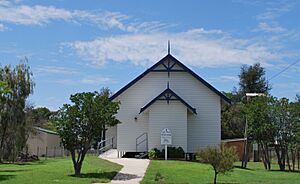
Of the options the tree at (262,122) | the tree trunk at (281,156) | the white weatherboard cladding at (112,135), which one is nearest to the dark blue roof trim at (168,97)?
the tree at (262,122)

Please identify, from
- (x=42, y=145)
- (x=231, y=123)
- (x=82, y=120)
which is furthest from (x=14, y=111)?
(x=231, y=123)

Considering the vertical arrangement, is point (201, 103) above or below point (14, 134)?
above

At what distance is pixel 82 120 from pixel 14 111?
2144 cm

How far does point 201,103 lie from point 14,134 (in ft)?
59.0

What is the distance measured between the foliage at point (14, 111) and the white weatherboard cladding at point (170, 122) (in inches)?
545

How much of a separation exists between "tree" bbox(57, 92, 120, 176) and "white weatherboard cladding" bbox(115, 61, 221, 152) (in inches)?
→ 622

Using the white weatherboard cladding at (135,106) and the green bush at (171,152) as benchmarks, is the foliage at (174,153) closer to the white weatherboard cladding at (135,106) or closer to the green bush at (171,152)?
the green bush at (171,152)

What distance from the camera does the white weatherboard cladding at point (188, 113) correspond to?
41.1m

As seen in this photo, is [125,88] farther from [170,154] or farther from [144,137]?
[170,154]

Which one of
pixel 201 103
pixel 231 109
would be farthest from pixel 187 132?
pixel 231 109

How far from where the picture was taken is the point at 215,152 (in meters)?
19.6

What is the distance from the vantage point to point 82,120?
2489 centimetres

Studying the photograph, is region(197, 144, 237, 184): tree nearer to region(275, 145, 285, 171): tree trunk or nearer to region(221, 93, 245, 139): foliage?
region(275, 145, 285, 171): tree trunk

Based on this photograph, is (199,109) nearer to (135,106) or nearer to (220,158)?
(135,106)
